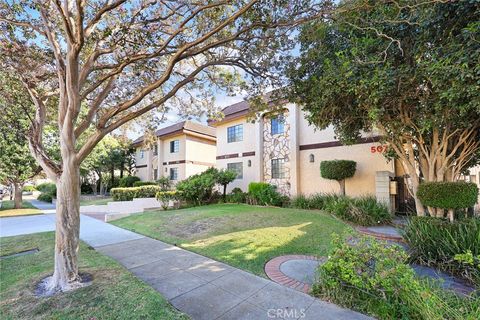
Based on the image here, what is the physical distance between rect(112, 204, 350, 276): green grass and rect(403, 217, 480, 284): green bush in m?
1.92

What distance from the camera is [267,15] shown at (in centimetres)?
525

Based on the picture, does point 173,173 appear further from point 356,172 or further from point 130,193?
point 356,172

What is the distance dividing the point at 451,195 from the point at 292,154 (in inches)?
316

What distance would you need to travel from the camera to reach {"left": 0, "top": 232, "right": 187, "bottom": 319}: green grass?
10.8 feet

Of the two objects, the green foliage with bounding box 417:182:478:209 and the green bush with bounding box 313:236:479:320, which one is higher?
the green foliage with bounding box 417:182:478:209

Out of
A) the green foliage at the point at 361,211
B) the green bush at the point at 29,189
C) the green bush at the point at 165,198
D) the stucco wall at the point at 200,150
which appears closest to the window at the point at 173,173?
the stucco wall at the point at 200,150

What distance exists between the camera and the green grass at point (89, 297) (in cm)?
331

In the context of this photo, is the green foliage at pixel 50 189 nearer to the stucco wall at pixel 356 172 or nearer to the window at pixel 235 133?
the window at pixel 235 133

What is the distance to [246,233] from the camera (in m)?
7.36

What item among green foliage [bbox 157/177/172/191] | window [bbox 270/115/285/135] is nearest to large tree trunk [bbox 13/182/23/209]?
green foliage [bbox 157/177/172/191]

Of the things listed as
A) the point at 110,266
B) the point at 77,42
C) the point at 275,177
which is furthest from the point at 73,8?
the point at 275,177

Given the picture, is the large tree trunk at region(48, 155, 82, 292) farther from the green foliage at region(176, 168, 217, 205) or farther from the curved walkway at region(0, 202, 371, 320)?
the green foliage at region(176, 168, 217, 205)

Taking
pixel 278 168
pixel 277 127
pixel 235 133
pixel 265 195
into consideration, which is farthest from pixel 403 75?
pixel 235 133

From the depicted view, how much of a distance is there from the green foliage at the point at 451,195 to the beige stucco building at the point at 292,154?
7.96 ft
